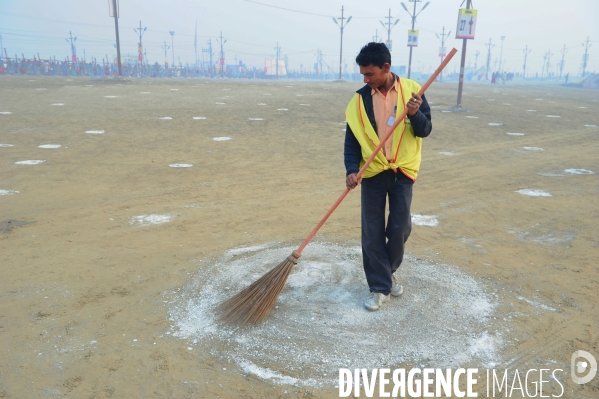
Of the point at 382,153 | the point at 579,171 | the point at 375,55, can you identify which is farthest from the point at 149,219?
the point at 579,171

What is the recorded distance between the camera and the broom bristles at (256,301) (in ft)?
10.8

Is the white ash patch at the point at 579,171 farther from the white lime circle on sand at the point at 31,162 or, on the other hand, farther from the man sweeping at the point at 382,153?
the white lime circle on sand at the point at 31,162

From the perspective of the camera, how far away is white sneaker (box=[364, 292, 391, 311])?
3.41 metres

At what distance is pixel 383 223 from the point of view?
342 centimetres

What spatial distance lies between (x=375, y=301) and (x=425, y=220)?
2182 mm

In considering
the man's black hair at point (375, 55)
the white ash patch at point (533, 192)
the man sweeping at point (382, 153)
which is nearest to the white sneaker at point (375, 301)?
the man sweeping at point (382, 153)

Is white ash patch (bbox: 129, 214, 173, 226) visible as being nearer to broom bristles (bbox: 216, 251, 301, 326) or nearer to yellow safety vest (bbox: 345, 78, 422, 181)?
broom bristles (bbox: 216, 251, 301, 326)

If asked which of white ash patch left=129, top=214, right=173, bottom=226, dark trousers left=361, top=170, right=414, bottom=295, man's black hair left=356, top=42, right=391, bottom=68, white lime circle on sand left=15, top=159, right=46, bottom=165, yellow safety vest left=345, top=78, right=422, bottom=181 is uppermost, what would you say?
man's black hair left=356, top=42, right=391, bottom=68

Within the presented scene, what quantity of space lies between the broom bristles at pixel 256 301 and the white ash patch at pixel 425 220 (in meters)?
2.28

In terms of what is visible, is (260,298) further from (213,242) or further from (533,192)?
(533,192)

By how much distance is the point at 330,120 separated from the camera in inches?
543

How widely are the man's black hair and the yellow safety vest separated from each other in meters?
0.22

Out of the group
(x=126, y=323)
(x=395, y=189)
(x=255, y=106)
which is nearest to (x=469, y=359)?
(x=395, y=189)

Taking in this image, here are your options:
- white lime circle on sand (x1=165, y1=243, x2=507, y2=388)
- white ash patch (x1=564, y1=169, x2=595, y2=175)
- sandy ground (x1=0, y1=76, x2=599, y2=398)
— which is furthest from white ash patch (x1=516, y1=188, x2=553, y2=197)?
white lime circle on sand (x1=165, y1=243, x2=507, y2=388)
